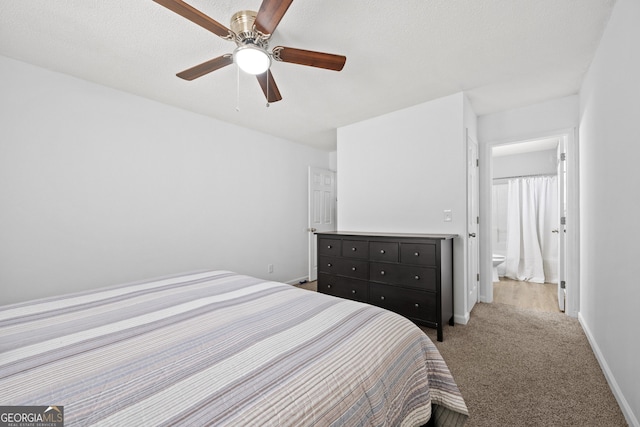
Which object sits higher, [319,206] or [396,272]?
[319,206]

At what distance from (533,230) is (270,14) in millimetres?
5354

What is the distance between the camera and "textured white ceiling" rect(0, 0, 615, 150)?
1.68 meters

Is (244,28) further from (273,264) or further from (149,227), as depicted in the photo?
(273,264)

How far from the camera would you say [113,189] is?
8.84 ft

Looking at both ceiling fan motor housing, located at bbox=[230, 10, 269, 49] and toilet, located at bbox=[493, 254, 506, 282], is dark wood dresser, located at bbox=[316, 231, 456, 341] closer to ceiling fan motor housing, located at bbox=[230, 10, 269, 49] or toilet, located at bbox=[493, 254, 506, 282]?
ceiling fan motor housing, located at bbox=[230, 10, 269, 49]

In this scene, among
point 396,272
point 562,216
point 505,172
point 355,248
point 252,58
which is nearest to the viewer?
point 252,58

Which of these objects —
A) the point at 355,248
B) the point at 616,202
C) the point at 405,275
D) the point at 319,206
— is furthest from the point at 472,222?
the point at 319,206

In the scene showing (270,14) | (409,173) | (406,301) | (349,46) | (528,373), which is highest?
(349,46)

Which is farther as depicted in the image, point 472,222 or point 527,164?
point 527,164

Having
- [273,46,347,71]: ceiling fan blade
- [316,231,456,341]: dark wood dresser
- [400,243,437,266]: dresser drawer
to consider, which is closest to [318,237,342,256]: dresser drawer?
[316,231,456,341]: dark wood dresser

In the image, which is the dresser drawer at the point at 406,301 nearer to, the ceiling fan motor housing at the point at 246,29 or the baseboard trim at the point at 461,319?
the baseboard trim at the point at 461,319

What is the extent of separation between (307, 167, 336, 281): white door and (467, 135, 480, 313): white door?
222cm

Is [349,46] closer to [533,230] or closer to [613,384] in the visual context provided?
[613,384]

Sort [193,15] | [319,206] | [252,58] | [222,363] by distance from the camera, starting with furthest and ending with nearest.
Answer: [319,206]
[252,58]
[193,15]
[222,363]
